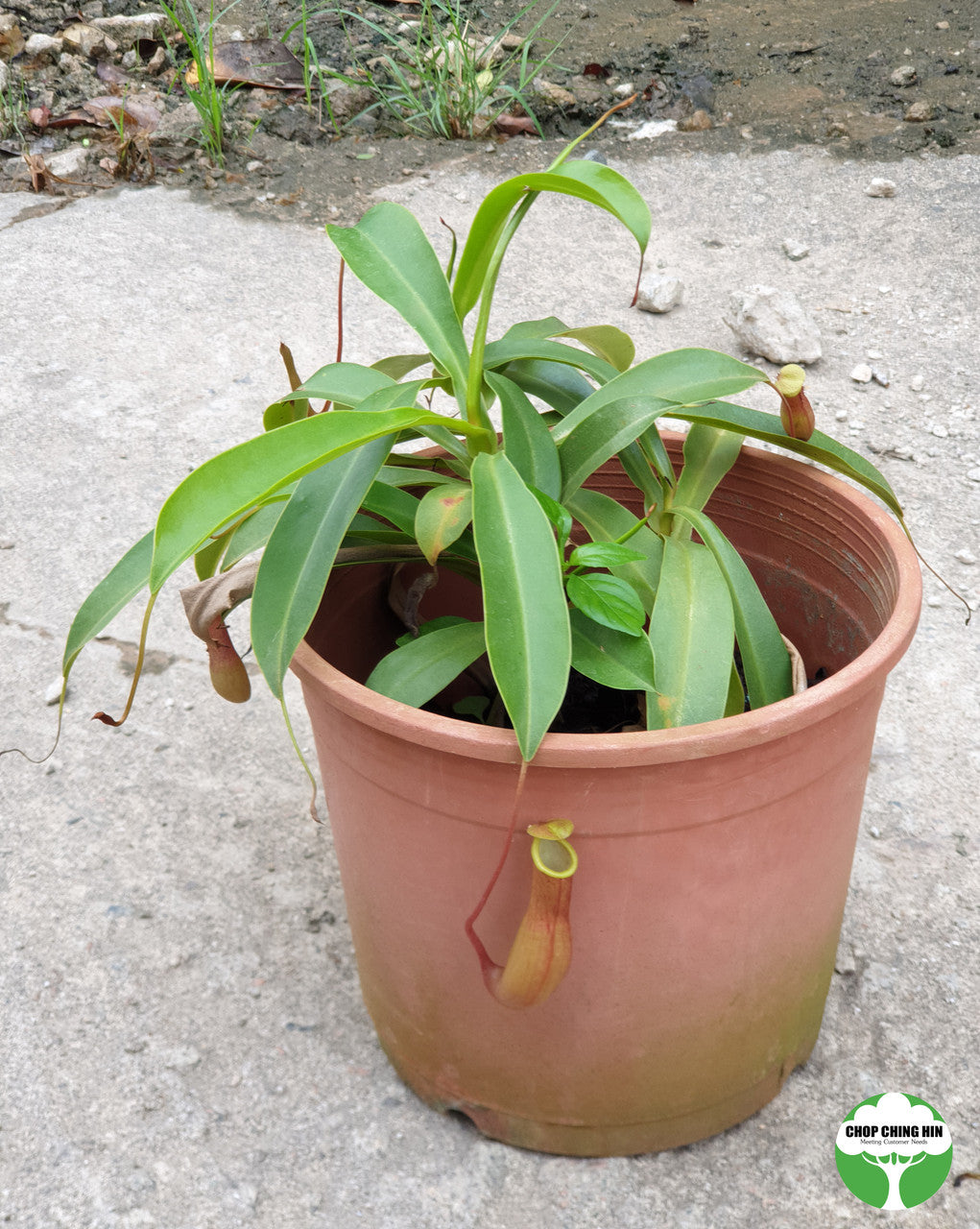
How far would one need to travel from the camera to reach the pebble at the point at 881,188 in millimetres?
2553

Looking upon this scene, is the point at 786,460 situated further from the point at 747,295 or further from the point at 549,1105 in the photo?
the point at 747,295

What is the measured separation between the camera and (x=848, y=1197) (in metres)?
0.97

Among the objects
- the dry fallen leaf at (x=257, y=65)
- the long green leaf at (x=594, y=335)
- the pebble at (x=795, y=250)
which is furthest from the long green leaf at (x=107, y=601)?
the dry fallen leaf at (x=257, y=65)

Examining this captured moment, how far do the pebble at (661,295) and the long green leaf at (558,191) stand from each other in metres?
1.47

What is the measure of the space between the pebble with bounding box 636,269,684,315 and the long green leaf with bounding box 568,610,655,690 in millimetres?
1586

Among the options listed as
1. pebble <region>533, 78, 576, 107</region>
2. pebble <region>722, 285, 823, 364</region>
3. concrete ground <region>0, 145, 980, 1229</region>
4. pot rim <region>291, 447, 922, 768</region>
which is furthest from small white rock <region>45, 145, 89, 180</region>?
pot rim <region>291, 447, 922, 768</region>

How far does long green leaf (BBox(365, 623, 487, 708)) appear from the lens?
831 millimetres

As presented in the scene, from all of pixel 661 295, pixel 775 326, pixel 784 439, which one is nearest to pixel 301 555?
pixel 784 439

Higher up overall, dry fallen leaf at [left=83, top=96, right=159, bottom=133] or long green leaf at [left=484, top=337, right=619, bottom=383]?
long green leaf at [left=484, top=337, right=619, bottom=383]

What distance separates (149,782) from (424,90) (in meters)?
2.37

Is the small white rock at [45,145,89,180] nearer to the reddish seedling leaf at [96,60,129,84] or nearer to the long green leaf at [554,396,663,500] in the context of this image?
the reddish seedling leaf at [96,60,129,84]

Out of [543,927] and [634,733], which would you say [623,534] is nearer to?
[634,733]

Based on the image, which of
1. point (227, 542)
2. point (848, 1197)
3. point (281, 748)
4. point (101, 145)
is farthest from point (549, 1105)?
point (101, 145)

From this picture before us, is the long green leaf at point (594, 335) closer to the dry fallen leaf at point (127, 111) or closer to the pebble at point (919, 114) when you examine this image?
the pebble at point (919, 114)
